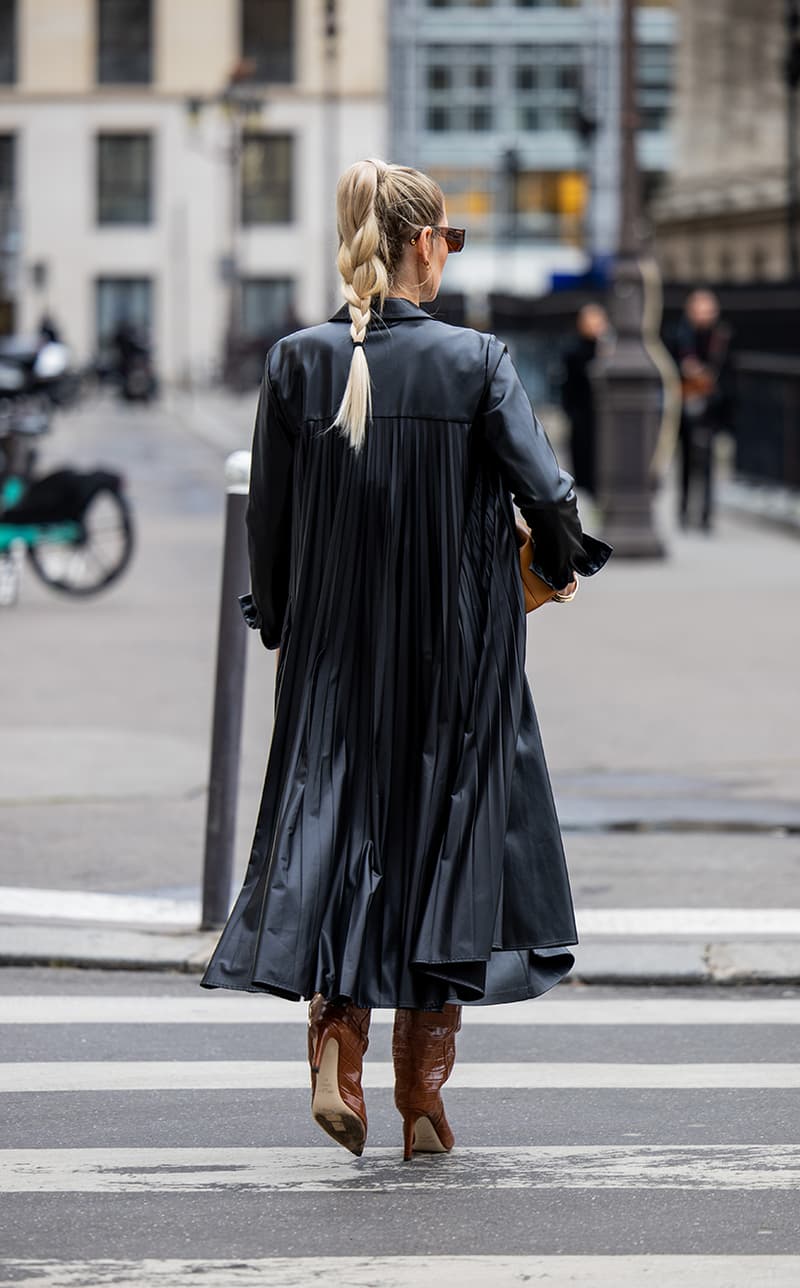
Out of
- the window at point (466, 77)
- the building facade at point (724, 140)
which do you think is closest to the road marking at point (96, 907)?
the building facade at point (724, 140)

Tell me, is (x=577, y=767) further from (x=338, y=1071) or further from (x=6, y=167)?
(x=6, y=167)

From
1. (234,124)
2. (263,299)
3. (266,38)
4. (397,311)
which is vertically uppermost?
(266,38)

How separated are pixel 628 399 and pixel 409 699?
548 inches

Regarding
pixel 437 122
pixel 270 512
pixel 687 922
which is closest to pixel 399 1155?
pixel 270 512

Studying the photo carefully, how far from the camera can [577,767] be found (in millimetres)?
9094

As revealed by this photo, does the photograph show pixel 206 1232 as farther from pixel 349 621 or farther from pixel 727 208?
pixel 727 208

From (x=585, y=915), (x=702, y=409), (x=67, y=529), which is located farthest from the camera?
(x=702, y=409)

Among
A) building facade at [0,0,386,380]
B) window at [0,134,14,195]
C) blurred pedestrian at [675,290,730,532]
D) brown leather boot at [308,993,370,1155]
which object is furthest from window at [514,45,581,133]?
brown leather boot at [308,993,370,1155]

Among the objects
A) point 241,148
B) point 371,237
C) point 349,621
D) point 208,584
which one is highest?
point 241,148

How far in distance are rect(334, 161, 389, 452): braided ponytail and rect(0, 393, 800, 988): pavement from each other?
244cm

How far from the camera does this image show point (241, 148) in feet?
182

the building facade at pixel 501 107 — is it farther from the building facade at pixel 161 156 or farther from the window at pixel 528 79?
the building facade at pixel 161 156

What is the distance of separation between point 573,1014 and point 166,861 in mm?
2013

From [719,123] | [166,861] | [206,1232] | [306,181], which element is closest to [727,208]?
[719,123]
